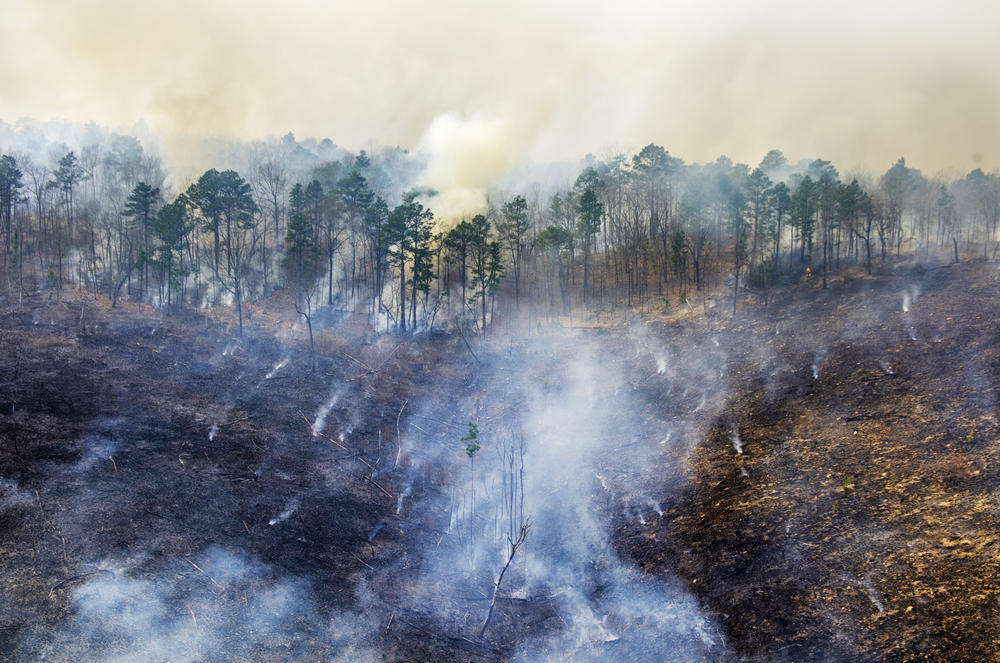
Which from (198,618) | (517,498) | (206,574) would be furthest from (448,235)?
(198,618)

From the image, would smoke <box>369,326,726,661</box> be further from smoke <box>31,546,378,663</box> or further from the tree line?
the tree line

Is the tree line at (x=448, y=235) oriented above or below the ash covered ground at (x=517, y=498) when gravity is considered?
above

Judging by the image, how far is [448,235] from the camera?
2424 inches

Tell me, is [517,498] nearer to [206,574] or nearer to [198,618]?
[206,574]

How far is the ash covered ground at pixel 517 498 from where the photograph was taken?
770 inches

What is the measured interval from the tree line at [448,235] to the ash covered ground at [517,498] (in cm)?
1284

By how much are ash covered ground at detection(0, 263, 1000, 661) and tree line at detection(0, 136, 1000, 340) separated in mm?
12844

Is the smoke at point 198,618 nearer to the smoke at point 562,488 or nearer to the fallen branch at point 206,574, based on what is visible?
the fallen branch at point 206,574

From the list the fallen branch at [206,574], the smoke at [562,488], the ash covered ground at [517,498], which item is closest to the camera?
the ash covered ground at [517,498]

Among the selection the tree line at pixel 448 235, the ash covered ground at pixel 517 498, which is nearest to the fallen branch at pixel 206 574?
the ash covered ground at pixel 517 498

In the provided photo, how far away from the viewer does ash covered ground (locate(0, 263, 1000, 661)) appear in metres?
19.5

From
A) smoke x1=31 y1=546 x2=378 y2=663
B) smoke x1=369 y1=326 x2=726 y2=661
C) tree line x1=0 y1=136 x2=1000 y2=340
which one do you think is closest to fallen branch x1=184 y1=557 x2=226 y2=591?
smoke x1=31 y1=546 x2=378 y2=663

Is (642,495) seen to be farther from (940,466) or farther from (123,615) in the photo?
(123,615)

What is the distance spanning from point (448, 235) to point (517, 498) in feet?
113
